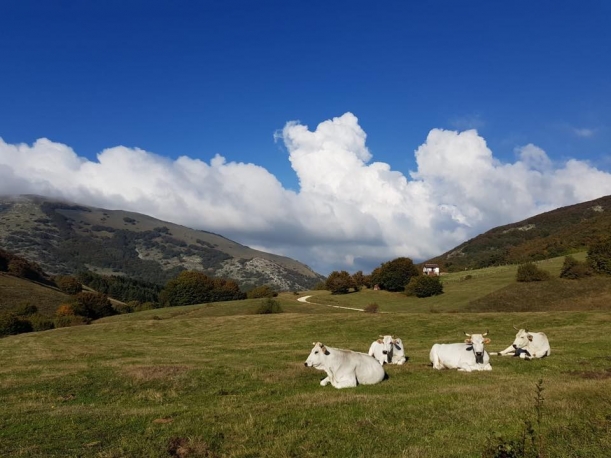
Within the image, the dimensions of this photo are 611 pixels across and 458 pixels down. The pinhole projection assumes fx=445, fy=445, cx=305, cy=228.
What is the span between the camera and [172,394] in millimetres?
17172

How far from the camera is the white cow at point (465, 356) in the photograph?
67.7ft

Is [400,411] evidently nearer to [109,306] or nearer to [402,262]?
[402,262]

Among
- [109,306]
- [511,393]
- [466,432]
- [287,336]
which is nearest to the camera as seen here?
[466,432]

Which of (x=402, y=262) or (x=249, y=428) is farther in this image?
(x=402, y=262)

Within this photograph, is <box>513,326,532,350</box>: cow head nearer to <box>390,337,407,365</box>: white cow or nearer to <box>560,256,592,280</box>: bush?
<box>390,337,407,365</box>: white cow

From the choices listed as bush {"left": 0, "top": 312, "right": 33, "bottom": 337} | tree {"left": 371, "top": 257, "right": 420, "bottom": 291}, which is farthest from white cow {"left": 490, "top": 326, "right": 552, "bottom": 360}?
tree {"left": 371, "top": 257, "right": 420, "bottom": 291}

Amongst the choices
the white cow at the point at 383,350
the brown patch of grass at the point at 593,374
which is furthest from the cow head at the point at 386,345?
the brown patch of grass at the point at 593,374

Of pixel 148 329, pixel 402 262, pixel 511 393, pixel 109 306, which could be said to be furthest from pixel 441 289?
pixel 511 393

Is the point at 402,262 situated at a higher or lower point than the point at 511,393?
higher

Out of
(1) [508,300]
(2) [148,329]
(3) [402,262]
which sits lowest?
(2) [148,329]

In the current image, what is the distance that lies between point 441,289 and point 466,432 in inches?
3716

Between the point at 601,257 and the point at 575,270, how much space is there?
4.76 metres

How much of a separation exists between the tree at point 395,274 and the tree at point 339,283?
21.8 ft

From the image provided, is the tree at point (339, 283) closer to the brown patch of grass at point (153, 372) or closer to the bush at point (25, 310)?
the bush at point (25, 310)
